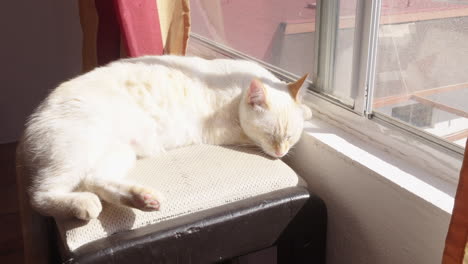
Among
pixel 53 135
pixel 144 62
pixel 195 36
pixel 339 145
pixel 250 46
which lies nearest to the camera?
pixel 53 135

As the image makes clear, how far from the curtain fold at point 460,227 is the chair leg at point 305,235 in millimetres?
359

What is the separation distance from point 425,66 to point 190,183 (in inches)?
22.1

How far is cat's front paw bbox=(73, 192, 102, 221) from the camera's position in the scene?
2.65 feet

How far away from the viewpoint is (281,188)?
3.16 feet

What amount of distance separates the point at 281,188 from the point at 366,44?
396mm

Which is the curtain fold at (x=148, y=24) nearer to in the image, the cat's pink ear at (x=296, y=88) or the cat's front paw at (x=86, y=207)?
the cat's pink ear at (x=296, y=88)

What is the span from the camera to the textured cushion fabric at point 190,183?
83cm

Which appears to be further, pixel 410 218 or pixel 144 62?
pixel 144 62

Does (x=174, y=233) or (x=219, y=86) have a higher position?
(x=219, y=86)

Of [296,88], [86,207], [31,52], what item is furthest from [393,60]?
[31,52]

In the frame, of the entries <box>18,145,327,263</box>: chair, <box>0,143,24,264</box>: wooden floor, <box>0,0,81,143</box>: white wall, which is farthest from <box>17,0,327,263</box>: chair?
<box>0,0,81,143</box>: white wall

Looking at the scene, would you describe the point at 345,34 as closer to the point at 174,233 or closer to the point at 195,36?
the point at 174,233

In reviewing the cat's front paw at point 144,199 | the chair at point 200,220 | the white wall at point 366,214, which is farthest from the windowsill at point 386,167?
the cat's front paw at point 144,199

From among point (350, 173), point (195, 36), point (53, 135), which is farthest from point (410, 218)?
point (195, 36)
